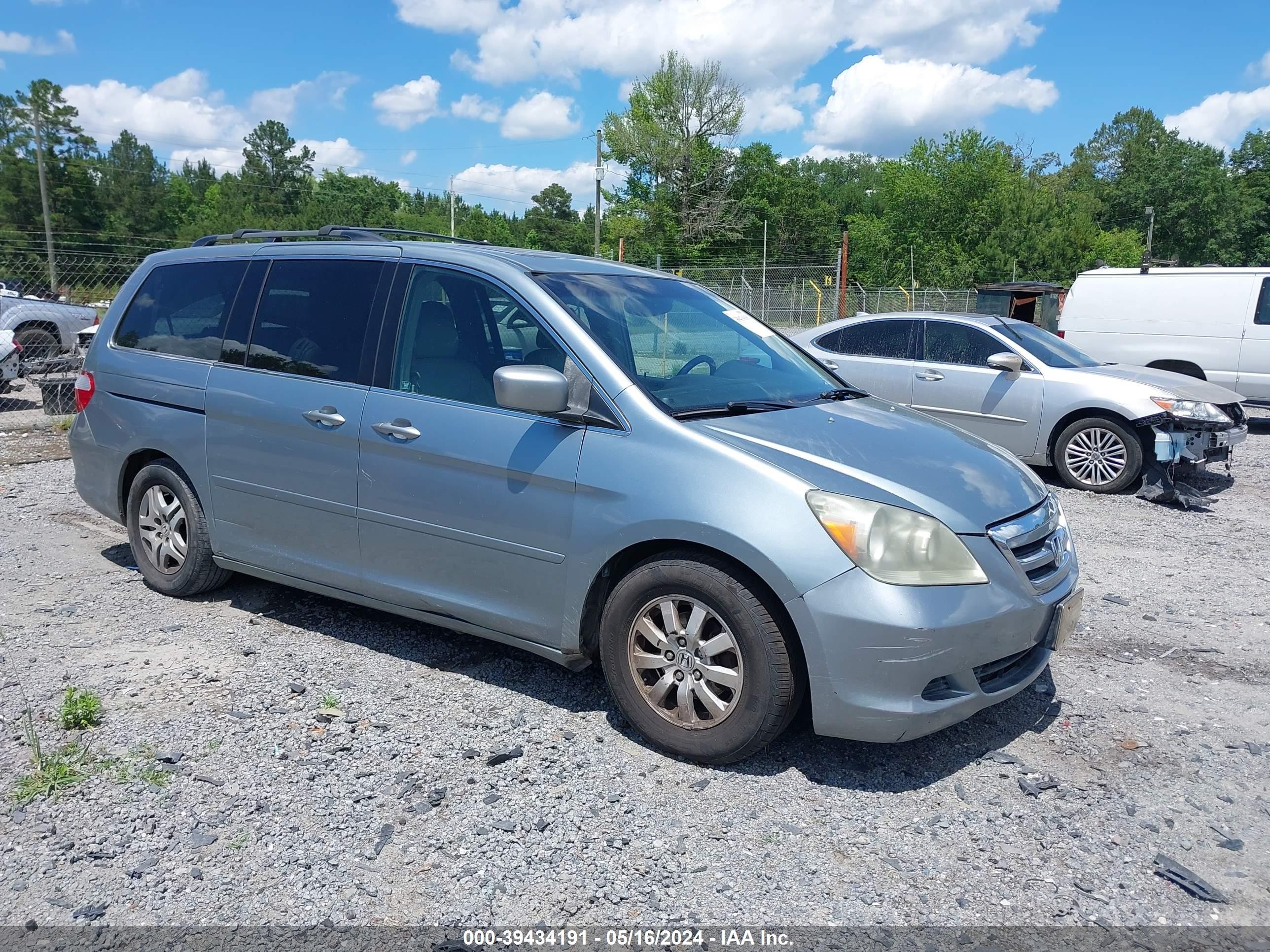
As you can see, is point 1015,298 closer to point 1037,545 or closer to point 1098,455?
point 1098,455

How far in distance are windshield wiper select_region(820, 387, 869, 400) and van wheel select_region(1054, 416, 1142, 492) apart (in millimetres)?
4892

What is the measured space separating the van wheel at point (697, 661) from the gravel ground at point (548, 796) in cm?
17

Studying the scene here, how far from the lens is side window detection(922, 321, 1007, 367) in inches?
366

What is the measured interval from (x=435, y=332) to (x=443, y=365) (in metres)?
0.17

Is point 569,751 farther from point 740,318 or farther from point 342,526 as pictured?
point 740,318

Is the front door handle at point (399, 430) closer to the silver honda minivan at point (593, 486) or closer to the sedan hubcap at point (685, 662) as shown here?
the silver honda minivan at point (593, 486)

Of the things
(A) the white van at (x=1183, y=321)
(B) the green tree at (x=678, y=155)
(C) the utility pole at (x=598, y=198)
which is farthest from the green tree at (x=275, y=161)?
(A) the white van at (x=1183, y=321)

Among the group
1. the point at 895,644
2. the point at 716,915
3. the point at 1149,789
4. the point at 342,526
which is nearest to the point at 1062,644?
the point at 1149,789

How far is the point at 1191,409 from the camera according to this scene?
8.24 m

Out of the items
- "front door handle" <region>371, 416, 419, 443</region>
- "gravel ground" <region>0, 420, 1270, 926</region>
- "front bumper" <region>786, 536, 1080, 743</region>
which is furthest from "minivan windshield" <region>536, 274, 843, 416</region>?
"gravel ground" <region>0, 420, 1270, 926</region>

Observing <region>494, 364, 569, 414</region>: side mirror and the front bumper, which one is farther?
<region>494, 364, 569, 414</region>: side mirror

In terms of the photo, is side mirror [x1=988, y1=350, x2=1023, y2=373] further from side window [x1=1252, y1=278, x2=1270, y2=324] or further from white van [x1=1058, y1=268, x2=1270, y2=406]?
side window [x1=1252, y1=278, x2=1270, y2=324]

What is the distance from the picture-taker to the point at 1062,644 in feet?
11.9

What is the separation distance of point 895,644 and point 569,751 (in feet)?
4.25
